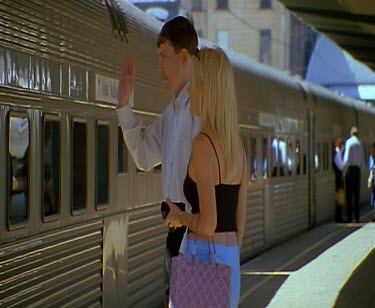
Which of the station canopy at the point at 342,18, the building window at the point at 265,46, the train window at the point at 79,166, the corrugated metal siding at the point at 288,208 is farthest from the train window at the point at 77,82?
the building window at the point at 265,46

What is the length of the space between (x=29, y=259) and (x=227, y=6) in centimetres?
4981

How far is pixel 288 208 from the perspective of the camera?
17.2 metres

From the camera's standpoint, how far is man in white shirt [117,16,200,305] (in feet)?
13.5

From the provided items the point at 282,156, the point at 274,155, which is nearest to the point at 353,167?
the point at 282,156

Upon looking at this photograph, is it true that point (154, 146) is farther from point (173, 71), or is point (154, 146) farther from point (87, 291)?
point (87, 291)

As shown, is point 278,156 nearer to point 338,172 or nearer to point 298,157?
point 298,157

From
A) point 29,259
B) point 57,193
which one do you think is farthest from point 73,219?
point 29,259

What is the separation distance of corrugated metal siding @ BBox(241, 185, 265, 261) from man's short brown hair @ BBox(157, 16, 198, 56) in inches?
364

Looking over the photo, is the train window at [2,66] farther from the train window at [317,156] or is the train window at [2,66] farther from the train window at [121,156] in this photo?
the train window at [317,156]

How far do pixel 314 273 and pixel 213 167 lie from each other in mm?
8925

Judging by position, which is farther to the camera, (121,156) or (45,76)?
(121,156)

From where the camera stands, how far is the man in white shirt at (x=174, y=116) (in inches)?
162

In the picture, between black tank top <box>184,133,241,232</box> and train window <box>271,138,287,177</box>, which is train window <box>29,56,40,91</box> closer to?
black tank top <box>184,133,241,232</box>

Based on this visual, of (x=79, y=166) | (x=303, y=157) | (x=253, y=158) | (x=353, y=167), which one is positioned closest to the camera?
(x=79, y=166)
